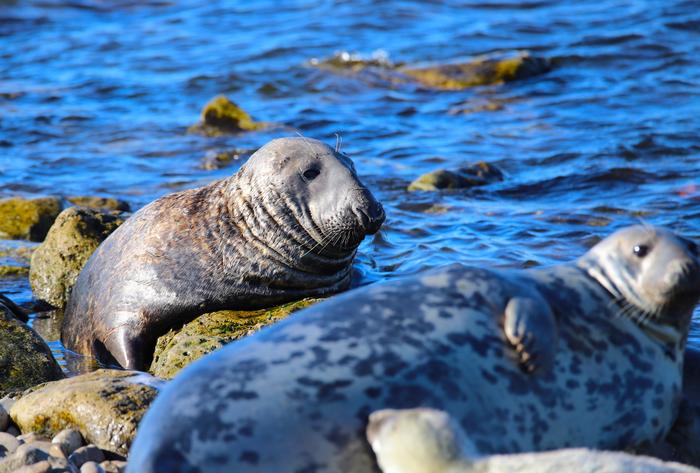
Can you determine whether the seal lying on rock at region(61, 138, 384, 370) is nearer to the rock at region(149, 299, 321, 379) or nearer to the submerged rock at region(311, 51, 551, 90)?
the rock at region(149, 299, 321, 379)

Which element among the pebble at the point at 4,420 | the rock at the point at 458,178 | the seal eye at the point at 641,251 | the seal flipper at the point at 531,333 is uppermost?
the seal eye at the point at 641,251

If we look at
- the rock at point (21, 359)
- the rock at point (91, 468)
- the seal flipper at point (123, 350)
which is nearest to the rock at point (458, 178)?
the seal flipper at point (123, 350)

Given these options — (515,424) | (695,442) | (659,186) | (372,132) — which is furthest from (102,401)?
(372,132)

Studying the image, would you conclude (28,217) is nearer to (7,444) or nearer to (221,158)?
(221,158)

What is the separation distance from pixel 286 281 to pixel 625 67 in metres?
9.04

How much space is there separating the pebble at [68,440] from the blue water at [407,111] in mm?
3304

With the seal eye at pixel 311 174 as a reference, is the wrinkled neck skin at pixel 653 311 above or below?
above

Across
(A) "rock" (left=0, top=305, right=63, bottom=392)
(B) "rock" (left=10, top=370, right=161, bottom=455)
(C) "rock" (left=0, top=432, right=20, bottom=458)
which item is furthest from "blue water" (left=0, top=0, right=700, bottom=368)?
(C) "rock" (left=0, top=432, right=20, bottom=458)

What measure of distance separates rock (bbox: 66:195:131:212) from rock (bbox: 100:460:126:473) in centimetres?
538

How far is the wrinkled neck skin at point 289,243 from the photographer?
723cm

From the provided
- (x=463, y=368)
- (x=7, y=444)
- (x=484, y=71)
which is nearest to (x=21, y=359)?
(x=7, y=444)

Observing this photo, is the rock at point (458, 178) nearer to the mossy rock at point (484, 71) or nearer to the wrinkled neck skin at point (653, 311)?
the mossy rock at point (484, 71)

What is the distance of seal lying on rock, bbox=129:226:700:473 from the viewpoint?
3.67 metres

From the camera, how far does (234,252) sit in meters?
7.22
